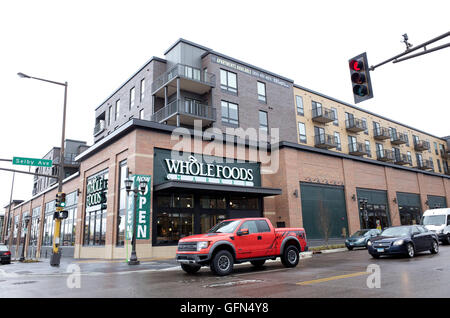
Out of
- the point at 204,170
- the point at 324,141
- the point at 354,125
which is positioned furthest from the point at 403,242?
the point at 354,125

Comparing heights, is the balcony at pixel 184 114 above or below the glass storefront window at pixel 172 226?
above

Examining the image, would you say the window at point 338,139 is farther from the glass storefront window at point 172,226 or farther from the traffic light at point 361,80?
the traffic light at point 361,80

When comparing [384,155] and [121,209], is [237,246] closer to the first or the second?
[121,209]

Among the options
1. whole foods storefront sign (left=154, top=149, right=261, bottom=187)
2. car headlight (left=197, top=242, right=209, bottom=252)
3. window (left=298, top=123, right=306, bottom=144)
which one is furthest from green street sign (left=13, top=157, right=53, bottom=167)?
window (left=298, top=123, right=306, bottom=144)

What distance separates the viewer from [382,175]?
129ft

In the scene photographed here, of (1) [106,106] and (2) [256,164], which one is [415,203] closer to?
(2) [256,164]

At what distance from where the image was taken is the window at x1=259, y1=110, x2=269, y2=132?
32188 mm

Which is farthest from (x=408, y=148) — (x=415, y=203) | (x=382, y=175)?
(x=382, y=175)

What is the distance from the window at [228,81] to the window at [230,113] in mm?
1412

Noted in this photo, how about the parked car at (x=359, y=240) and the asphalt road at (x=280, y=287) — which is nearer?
the asphalt road at (x=280, y=287)

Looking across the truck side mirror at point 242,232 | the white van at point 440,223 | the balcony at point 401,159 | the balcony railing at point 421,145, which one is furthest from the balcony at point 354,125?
the truck side mirror at point 242,232

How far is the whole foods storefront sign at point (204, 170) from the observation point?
23.2 meters

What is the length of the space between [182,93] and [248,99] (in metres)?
6.37
